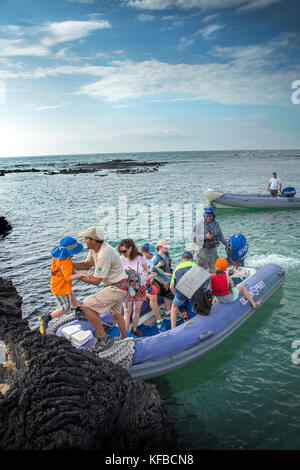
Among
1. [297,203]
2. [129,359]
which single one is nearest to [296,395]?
[129,359]

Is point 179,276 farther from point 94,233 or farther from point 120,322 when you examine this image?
point 94,233

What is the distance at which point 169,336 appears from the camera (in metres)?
4.80

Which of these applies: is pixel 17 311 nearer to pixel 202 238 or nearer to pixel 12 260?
pixel 202 238

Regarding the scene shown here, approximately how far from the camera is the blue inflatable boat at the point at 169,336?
4.48 metres

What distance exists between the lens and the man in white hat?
4.19 meters

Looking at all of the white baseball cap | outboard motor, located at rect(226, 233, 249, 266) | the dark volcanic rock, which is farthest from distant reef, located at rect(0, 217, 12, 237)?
the dark volcanic rock

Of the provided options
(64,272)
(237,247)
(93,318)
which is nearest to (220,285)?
(237,247)

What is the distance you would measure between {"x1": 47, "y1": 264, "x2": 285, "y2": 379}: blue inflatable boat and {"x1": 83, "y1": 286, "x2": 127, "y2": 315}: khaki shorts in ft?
1.68

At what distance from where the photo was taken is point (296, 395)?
14.7 ft

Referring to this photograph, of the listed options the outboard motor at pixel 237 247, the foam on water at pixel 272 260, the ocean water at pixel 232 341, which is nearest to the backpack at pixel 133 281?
the ocean water at pixel 232 341

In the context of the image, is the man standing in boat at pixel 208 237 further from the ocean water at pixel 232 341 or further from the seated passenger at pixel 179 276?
the seated passenger at pixel 179 276

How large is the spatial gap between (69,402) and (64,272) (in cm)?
189

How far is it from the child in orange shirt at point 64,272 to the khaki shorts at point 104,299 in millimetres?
356

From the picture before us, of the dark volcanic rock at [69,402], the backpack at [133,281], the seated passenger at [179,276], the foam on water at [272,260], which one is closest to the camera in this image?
the dark volcanic rock at [69,402]
